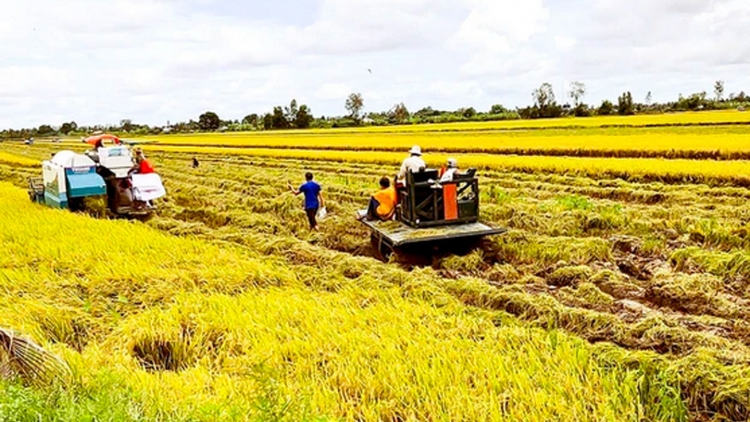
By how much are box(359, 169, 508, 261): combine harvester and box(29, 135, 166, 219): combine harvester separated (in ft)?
19.9

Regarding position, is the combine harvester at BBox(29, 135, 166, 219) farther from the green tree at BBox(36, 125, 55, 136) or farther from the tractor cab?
the green tree at BBox(36, 125, 55, 136)

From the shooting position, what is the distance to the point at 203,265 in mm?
7660

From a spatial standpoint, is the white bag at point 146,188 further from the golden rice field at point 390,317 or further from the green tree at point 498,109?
the green tree at point 498,109

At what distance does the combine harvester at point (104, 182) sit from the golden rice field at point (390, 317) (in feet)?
3.21

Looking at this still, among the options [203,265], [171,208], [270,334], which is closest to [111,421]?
[270,334]

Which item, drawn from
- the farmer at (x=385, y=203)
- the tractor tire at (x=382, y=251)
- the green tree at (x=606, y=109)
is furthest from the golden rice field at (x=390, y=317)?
the green tree at (x=606, y=109)

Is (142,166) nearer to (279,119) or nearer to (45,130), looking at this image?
(279,119)

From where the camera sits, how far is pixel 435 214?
28.0 feet

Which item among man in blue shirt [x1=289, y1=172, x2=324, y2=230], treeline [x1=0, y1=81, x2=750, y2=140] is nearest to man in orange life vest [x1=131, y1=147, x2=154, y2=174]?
man in blue shirt [x1=289, y1=172, x2=324, y2=230]

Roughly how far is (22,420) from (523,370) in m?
2.92

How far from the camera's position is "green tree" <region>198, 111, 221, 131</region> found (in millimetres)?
99688

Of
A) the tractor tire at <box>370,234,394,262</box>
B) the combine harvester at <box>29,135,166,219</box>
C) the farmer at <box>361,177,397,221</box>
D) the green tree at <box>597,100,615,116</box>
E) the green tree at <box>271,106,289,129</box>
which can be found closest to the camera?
the tractor tire at <box>370,234,394,262</box>

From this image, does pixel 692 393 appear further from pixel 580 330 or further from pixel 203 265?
pixel 203 265

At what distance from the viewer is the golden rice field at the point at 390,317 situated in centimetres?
381
